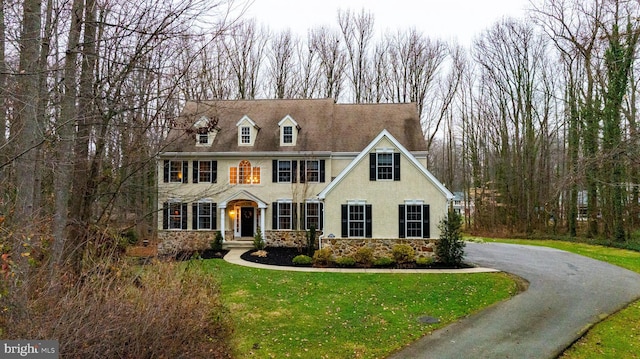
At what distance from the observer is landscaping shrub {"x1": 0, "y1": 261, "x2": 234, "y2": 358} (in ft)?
13.7

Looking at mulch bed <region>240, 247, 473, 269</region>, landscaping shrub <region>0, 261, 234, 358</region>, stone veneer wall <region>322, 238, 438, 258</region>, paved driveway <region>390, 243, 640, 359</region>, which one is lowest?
paved driveway <region>390, 243, 640, 359</region>

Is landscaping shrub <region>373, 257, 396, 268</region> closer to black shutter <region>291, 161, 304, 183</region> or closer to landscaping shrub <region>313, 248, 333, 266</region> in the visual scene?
landscaping shrub <region>313, 248, 333, 266</region>

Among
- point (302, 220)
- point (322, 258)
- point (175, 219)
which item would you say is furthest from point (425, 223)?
point (175, 219)

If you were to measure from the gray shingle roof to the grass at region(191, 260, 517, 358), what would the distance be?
29.2 feet

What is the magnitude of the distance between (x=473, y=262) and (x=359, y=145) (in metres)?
8.76

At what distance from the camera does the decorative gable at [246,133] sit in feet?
71.6

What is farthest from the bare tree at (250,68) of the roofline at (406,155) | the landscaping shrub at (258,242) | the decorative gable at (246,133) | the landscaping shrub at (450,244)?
the landscaping shrub at (450,244)

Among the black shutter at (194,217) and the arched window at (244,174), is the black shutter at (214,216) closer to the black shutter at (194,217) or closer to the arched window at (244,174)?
the black shutter at (194,217)

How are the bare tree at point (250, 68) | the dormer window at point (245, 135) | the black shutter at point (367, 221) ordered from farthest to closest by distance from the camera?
the bare tree at point (250, 68) < the dormer window at point (245, 135) < the black shutter at point (367, 221)

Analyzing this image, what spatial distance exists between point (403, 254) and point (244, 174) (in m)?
10.4

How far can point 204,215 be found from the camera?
71.1 feet

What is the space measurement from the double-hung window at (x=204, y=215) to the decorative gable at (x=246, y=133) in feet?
13.3

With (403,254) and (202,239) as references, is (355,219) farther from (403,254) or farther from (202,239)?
(202,239)

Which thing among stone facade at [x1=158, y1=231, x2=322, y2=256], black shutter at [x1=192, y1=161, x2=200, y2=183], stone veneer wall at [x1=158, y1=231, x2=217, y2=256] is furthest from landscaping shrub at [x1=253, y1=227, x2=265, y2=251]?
black shutter at [x1=192, y1=161, x2=200, y2=183]
